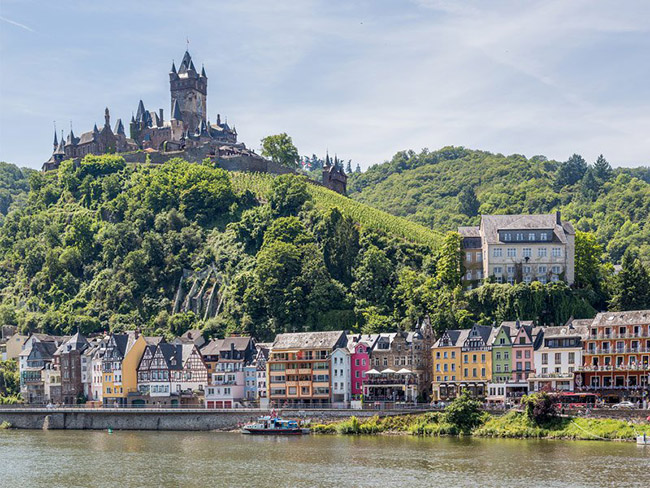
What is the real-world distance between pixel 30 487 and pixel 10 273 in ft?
355

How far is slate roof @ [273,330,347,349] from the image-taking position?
109500 mm

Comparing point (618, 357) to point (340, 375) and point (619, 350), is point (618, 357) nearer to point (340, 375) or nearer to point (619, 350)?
point (619, 350)

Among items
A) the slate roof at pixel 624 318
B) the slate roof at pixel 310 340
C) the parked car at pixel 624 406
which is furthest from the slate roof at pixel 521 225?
the parked car at pixel 624 406

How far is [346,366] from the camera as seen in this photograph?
107750mm

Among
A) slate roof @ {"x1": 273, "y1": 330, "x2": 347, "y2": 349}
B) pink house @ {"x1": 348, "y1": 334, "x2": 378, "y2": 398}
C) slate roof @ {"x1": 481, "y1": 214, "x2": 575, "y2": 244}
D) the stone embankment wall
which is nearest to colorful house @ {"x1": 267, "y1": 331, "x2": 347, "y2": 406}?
slate roof @ {"x1": 273, "y1": 330, "x2": 347, "y2": 349}

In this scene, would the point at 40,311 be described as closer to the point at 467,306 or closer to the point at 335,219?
the point at 335,219

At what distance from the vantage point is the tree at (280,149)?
187 metres

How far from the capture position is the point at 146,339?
12656 centimetres

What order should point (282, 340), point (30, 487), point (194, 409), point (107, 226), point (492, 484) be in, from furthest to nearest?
point (107, 226), point (282, 340), point (194, 409), point (30, 487), point (492, 484)

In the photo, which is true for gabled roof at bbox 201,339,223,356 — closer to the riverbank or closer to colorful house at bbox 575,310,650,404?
the riverbank

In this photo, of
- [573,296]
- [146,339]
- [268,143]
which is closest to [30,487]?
[146,339]

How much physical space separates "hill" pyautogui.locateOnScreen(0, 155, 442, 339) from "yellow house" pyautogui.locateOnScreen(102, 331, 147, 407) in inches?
505

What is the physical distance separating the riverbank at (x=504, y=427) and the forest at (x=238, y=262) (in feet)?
78.8

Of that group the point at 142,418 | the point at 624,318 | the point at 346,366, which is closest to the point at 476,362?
the point at 346,366
